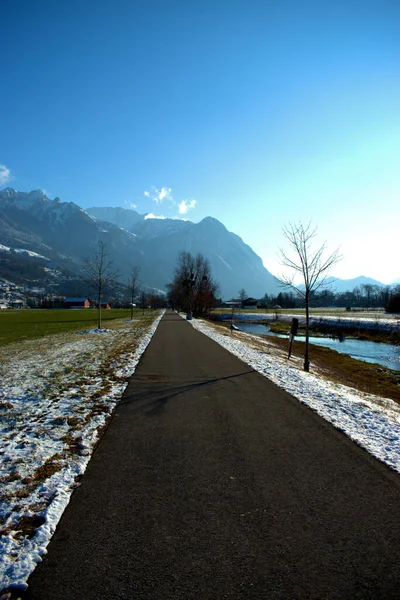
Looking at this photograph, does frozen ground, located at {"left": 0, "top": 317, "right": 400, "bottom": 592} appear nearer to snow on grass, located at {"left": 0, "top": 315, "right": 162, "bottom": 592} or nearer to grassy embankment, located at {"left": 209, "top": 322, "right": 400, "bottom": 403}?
snow on grass, located at {"left": 0, "top": 315, "right": 162, "bottom": 592}

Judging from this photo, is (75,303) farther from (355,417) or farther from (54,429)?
(355,417)

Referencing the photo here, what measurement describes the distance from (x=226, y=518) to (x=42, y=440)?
11.1 ft

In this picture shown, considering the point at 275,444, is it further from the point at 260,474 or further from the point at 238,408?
the point at 238,408

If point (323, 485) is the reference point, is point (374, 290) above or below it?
above

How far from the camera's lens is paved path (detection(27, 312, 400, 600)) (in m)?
2.59

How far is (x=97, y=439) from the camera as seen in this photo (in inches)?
213

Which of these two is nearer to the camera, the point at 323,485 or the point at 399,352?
the point at 323,485

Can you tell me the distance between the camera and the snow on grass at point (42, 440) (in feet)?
10.1

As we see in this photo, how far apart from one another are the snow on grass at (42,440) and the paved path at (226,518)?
8.4 inches

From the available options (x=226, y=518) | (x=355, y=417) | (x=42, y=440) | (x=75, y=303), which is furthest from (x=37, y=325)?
(x=75, y=303)

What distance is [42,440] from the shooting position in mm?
5270

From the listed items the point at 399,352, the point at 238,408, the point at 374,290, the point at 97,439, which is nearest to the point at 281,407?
the point at 238,408

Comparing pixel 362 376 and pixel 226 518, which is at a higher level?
pixel 226 518

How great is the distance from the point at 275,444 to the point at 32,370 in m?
8.67
